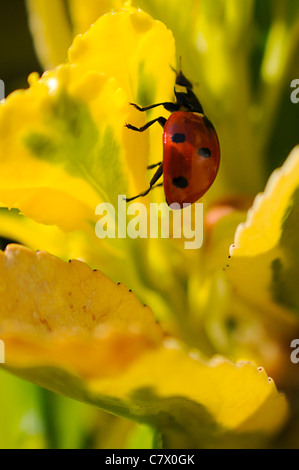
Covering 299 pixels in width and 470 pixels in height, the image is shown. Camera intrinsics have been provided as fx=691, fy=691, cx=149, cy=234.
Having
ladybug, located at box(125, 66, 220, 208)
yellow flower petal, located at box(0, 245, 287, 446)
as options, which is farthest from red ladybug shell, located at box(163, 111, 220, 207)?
yellow flower petal, located at box(0, 245, 287, 446)

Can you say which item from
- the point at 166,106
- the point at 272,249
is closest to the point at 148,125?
the point at 166,106

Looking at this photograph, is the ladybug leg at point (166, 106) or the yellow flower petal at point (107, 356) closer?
the yellow flower petal at point (107, 356)

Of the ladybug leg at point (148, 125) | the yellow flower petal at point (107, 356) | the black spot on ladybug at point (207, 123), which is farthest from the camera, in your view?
the black spot on ladybug at point (207, 123)

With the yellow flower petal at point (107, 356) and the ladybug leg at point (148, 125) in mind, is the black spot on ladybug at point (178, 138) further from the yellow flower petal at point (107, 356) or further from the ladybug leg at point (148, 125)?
the yellow flower petal at point (107, 356)

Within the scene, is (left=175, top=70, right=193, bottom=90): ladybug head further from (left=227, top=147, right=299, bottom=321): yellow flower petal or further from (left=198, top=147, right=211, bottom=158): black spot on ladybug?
(left=227, top=147, right=299, bottom=321): yellow flower petal

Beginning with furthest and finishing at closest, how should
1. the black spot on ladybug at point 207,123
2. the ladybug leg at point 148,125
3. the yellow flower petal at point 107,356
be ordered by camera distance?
the black spot on ladybug at point 207,123
the ladybug leg at point 148,125
the yellow flower petal at point 107,356

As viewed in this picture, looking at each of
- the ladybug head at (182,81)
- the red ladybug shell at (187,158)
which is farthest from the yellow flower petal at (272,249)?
the ladybug head at (182,81)
